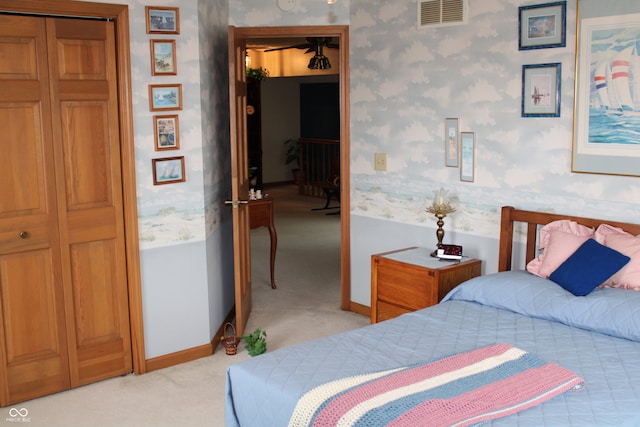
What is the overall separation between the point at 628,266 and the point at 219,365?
231cm

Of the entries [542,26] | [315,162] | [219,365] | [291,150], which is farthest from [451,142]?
[291,150]

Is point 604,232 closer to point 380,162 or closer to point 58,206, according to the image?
point 380,162

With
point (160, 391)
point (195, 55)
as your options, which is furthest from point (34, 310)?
point (195, 55)

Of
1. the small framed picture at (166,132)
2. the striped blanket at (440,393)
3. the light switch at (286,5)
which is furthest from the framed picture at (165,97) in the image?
the striped blanket at (440,393)

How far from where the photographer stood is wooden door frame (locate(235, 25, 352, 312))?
4.84 m

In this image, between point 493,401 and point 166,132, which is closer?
point 493,401

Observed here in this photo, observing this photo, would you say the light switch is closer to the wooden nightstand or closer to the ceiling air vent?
the ceiling air vent

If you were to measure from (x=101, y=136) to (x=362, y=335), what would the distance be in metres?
1.81

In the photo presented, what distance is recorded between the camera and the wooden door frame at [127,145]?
3.60 metres

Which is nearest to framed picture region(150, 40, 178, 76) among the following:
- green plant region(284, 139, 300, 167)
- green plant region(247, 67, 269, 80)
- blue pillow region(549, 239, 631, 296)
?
blue pillow region(549, 239, 631, 296)

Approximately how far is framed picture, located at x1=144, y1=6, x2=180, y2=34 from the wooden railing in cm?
688

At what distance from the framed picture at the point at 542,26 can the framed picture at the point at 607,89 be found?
11cm

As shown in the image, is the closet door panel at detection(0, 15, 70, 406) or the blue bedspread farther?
the closet door panel at detection(0, 15, 70, 406)

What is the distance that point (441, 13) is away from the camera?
430 cm
